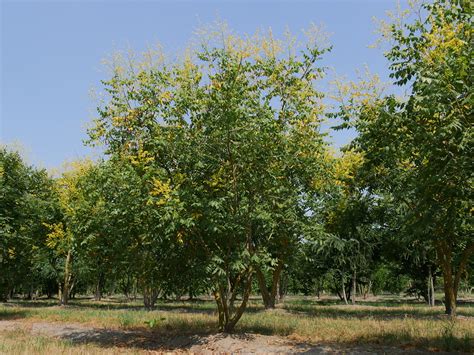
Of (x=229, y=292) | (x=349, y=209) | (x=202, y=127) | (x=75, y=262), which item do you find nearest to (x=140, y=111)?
(x=202, y=127)

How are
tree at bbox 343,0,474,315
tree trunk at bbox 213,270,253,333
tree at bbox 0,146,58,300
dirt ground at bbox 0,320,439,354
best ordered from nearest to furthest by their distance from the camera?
tree at bbox 343,0,474,315, dirt ground at bbox 0,320,439,354, tree trunk at bbox 213,270,253,333, tree at bbox 0,146,58,300

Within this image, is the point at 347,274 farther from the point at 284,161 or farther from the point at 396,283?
the point at 396,283

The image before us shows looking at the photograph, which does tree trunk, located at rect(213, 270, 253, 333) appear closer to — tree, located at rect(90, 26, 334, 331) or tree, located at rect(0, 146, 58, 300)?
tree, located at rect(90, 26, 334, 331)

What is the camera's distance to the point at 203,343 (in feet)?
44.0

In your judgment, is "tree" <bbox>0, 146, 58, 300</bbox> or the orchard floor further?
"tree" <bbox>0, 146, 58, 300</bbox>

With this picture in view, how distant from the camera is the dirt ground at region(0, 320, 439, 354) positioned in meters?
11.6

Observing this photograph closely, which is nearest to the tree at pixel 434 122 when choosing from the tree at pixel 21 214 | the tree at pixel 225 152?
the tree at pixel 225 152

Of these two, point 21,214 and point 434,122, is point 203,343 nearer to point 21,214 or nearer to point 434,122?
point 434,122

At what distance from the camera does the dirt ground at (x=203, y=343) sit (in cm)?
1159

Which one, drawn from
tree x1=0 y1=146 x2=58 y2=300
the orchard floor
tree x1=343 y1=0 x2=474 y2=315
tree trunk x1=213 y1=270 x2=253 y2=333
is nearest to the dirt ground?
the orchard floor

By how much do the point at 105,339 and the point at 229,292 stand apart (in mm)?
4860

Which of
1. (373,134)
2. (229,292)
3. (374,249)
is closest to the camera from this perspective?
(373,134)

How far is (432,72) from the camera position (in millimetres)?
7973

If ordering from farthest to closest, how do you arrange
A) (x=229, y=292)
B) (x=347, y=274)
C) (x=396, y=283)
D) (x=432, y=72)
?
(x=396, y=283)
(x=347, y=274)
(x=229, y=292)
(x=432, y=72)
